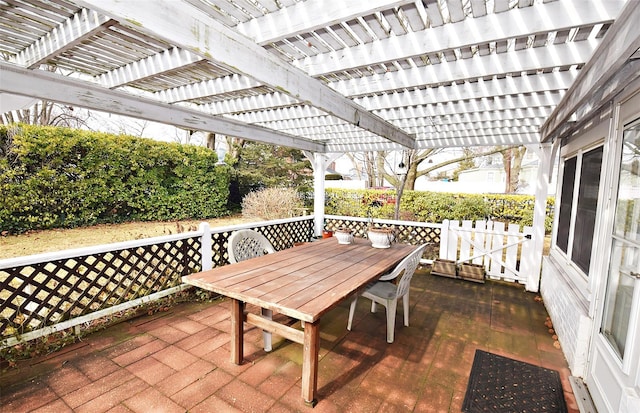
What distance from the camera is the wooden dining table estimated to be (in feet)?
6.38

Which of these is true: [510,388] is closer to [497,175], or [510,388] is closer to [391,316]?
[391,316]

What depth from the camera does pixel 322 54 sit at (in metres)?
2.21

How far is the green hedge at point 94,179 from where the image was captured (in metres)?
5.82

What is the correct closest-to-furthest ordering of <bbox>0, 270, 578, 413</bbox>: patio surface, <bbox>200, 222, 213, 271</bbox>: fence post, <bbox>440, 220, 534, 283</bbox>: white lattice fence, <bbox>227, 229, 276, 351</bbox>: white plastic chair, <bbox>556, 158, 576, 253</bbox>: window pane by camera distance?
1. <bbox>0, 270, 578, 413</bbox>: patio surface
2. <bbox>227, 229, 276, 351</bbox>: white plastic chair
3. <bbox>556, 158, 576, 253</bbox>: window pane
4. <bbox>200, 222, 213, 271</bbox>: fence post
5. <bbox>440, 220, 534, 283</bbox>: white lattice fence

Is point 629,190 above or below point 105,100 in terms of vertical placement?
below

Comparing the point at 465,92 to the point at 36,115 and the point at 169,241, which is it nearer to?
the point at 169,241

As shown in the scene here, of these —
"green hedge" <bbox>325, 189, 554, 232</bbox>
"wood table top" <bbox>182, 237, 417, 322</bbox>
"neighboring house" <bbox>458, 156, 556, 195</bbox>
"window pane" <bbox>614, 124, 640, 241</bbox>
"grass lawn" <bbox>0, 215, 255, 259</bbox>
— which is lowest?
"grass lawn" <bbox>0, 215, 255, 259</bbox>

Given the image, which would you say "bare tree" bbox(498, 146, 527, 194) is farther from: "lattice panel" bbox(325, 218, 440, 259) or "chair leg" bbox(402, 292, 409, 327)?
"chair leg" bbox(402, 292, 409, 327)

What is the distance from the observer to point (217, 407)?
6.50 feet

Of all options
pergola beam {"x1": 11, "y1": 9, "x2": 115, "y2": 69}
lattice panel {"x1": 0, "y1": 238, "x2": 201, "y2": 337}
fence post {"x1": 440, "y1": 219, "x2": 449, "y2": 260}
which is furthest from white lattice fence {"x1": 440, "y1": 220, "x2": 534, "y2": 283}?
pergola beam {"x1": 11, "y1": 9, "x2": 115, "y2": 69}

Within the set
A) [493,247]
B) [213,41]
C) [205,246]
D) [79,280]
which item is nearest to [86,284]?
[79,280]

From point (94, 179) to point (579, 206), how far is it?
892cm

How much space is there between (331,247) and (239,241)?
43.3 inches

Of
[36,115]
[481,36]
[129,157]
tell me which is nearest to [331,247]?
[481,36]
